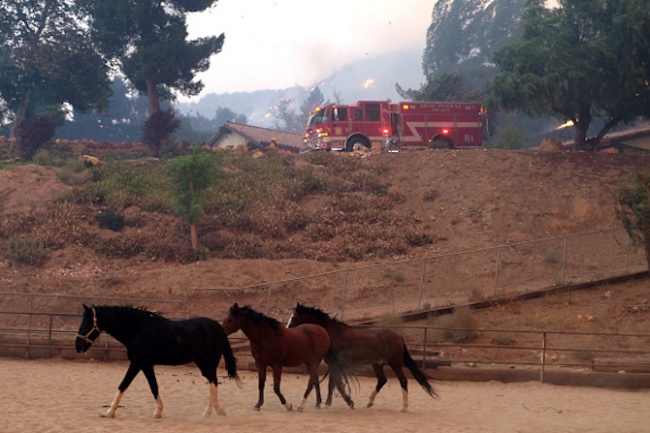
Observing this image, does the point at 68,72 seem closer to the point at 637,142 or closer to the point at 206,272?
the point at 206,272

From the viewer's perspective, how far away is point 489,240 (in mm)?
33875

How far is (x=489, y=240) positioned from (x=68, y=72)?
38.0 m

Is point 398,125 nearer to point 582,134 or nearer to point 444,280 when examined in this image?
point 582,134

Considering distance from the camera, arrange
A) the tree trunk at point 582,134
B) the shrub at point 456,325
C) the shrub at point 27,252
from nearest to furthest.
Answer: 1. the shrub at point 456,325
2. the shrub at point 27,252
3. the tree trunk at point 582,134

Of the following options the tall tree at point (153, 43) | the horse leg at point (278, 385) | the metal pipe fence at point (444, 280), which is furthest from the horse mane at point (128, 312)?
the tall tree at point (153, 43)

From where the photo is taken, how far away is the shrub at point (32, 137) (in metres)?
46.6

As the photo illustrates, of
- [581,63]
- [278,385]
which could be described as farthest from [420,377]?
[581,63]

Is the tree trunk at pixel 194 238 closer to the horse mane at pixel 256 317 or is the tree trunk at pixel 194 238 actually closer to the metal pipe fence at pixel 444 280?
the metal pipe fence at pixel 444 280

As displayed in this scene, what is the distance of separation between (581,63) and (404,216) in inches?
522

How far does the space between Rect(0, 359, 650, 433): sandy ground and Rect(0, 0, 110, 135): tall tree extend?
43.2m

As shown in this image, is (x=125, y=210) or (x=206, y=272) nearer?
(x=206, y=272)

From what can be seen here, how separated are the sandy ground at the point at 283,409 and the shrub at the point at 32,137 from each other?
102 feet

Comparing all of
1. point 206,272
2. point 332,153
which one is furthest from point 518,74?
point 206,272

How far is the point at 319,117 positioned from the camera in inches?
1864
